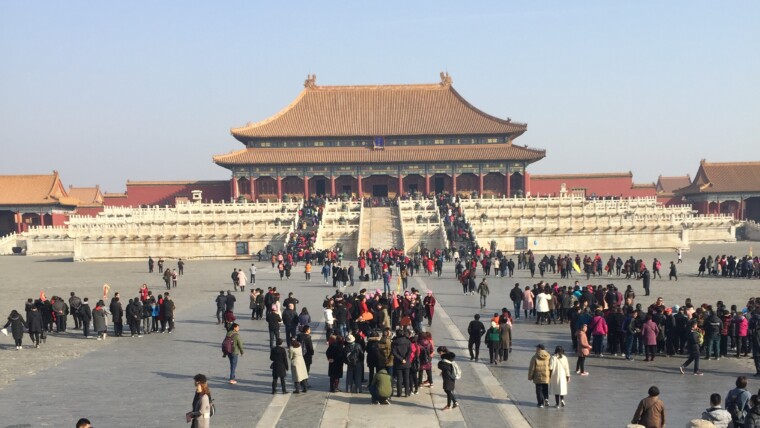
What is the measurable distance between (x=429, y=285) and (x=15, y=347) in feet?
53.2

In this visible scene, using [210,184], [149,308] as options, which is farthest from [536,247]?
[210,184]

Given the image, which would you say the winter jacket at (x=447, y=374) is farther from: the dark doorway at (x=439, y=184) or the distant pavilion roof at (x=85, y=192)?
the distant pavilion roof at (x=85, y=192)

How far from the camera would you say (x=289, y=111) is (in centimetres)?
7525

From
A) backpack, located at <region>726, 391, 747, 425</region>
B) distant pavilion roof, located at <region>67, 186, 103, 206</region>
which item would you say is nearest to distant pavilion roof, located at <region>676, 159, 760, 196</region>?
backpack, located at <region>726, 391, 747, 425</region>

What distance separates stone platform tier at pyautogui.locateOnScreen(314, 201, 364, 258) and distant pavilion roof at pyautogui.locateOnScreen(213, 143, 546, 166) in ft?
61.2

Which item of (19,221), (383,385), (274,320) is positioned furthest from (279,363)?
(19,221)

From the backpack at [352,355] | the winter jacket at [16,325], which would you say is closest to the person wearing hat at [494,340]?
the backpack at [352,355]

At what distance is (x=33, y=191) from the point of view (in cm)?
6988

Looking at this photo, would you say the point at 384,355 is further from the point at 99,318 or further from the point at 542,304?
the point at 99,318

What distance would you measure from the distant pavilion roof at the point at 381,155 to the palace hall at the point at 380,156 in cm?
9

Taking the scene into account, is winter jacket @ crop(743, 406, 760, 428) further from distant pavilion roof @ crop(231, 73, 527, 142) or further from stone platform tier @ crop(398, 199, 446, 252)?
distant pavilion roof @ crop(231, 73, 527, 142)

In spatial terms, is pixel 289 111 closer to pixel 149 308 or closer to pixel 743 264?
pixel 743 264

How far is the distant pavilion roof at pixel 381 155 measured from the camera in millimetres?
67625

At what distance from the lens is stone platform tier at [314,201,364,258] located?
45.6 metres
